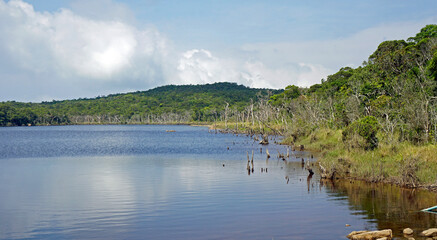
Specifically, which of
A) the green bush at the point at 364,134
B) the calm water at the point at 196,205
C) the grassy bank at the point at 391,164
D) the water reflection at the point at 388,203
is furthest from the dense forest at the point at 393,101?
the calm water at the point at 196,205

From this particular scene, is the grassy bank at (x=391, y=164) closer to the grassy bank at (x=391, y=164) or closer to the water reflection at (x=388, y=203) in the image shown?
the grassy bank at (x=391, y=164)

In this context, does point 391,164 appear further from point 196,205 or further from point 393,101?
point 393,101

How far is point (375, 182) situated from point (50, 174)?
28253 millimetres

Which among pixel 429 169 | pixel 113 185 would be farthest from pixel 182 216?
pixel 429 169

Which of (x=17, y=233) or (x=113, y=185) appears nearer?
(x=17, y=233)

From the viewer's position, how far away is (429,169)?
86.0ft

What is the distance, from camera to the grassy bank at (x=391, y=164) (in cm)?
2575

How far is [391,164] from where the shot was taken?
29688 millimetres

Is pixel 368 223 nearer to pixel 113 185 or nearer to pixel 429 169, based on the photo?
pixel 429 169

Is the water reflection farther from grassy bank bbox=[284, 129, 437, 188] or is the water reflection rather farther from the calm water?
grassy bank bbox=[284, 129, 437, 188]

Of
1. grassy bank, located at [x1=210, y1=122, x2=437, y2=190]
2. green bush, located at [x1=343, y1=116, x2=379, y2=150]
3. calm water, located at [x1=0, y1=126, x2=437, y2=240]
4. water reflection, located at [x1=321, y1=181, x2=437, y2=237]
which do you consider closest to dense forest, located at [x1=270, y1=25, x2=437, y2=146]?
green bush, located at [x1=343, y1=116, x2=379, y2=150]

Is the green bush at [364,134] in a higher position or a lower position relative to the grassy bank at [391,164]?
higher

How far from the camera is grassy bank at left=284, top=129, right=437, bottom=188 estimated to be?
2575cm

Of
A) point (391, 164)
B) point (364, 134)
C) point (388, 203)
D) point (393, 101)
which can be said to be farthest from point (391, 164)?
point (393, 101)
